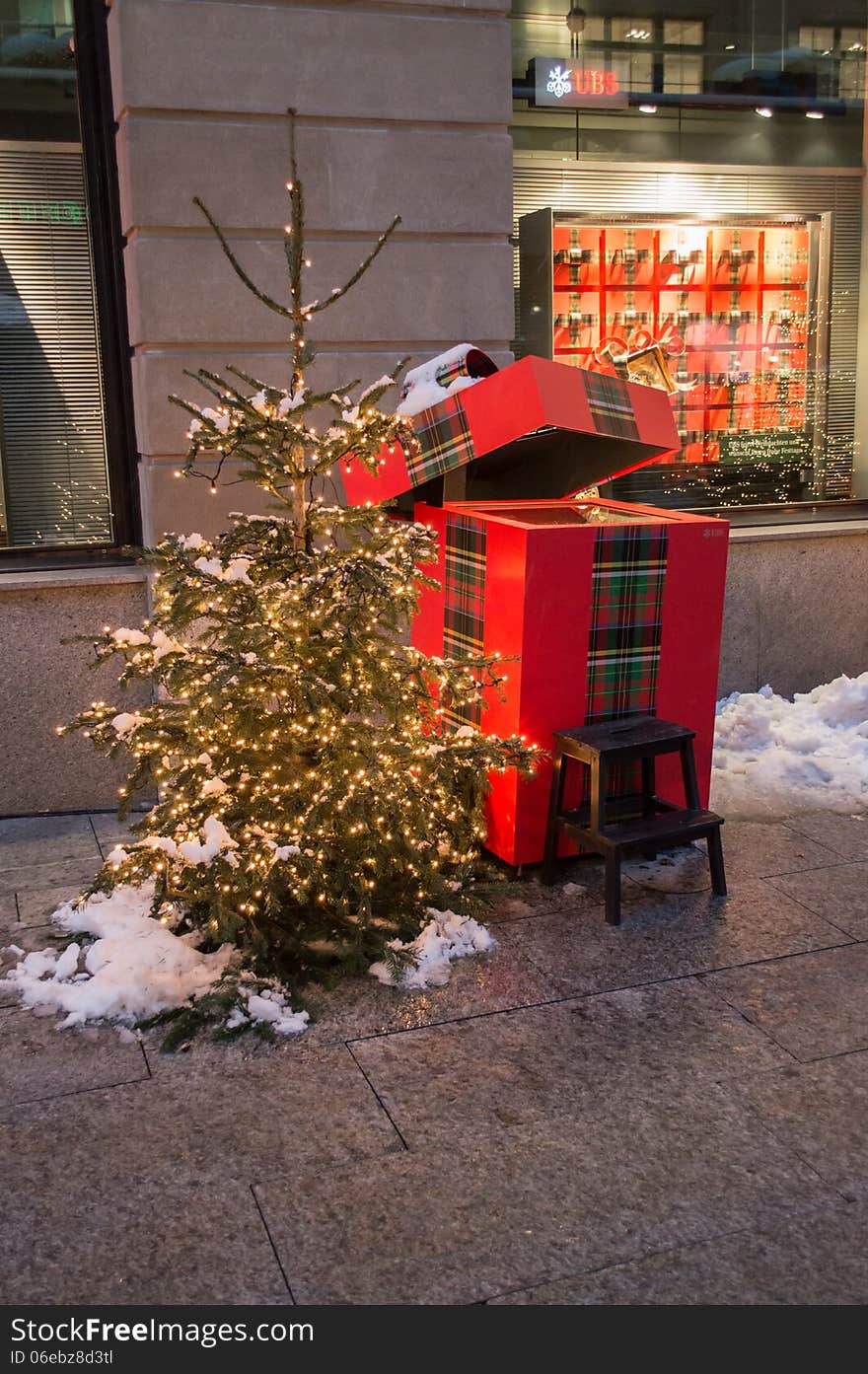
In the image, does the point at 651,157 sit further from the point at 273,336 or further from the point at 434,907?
the point at 434,907

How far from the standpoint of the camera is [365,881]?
191 inches

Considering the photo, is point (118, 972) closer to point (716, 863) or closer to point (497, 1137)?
point (497, 1137)

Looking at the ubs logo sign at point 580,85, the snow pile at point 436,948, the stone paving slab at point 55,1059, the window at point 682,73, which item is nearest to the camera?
the stone paving slab at point 55,1059

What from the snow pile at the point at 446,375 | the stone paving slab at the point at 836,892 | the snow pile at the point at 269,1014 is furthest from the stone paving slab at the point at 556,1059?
the snow pile at the point at 446,375

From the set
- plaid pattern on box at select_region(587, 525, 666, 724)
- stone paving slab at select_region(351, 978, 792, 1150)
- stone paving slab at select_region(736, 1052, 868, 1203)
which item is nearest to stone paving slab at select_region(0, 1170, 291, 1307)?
stone paving slab at select_region(351, 978, 792, 1150)

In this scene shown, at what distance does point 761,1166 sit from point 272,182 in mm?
5286

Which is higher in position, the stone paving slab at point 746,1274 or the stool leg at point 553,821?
the stool leg at point 553,821

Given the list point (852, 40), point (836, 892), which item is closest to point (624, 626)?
point (836, 892)

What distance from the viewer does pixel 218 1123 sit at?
3.76 meters

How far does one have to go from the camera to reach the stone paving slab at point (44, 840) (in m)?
6.11

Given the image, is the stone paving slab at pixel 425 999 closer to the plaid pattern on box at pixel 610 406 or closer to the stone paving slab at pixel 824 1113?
the stone paving slab at pixel 824 1113

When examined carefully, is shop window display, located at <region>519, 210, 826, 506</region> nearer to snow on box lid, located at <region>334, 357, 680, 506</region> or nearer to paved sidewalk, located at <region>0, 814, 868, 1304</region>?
snow on box lid, located at <region>334, 357, 680, 506</region>

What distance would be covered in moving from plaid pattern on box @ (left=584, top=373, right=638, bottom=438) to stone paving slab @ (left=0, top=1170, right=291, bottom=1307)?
3.46m

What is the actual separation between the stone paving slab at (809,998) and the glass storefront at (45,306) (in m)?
4.29
